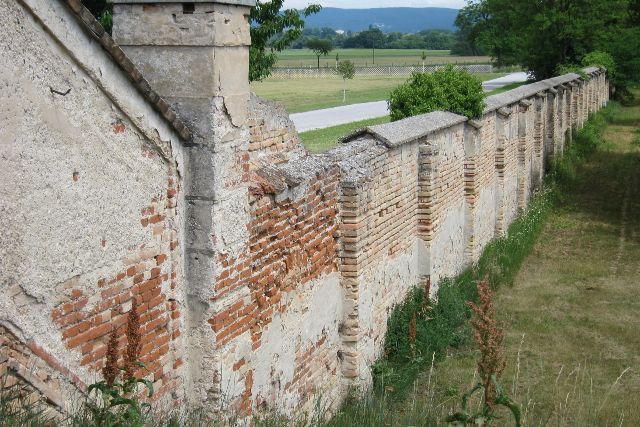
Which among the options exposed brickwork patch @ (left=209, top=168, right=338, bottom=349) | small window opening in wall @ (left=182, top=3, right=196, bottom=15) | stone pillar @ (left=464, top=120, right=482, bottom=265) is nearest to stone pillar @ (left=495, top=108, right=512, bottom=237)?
stone pillar @ (left=464, top=120, right=482, bottom=265)

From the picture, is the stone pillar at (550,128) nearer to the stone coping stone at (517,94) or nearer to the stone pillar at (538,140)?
the stone coping stone at (517,94)

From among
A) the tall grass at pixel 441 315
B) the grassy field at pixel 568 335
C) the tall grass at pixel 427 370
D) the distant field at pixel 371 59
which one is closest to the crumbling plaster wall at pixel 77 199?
the tall grass at pixel 427 370

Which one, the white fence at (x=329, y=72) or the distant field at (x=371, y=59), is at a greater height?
the distant field at (x=371, y=59)

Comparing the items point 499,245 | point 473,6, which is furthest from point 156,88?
point 473,6

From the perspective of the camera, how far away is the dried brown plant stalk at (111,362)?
172 inches

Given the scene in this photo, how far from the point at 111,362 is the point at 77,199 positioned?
886 mm

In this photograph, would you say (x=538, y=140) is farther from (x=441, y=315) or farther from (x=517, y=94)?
(x=441, y=315)

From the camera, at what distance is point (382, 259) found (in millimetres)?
9148

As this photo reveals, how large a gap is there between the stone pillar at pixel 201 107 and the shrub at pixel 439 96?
723 cm

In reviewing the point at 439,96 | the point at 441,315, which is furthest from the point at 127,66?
the point at 439,96

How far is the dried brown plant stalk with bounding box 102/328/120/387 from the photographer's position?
437 centimetres

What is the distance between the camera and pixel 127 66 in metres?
4.96

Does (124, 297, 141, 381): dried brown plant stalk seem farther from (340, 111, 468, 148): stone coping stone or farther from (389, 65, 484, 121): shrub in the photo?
(389, 65, 484, 121): shrub

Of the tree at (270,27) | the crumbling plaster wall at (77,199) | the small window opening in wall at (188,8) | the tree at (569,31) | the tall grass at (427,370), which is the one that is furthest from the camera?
the tree at (569,31)
